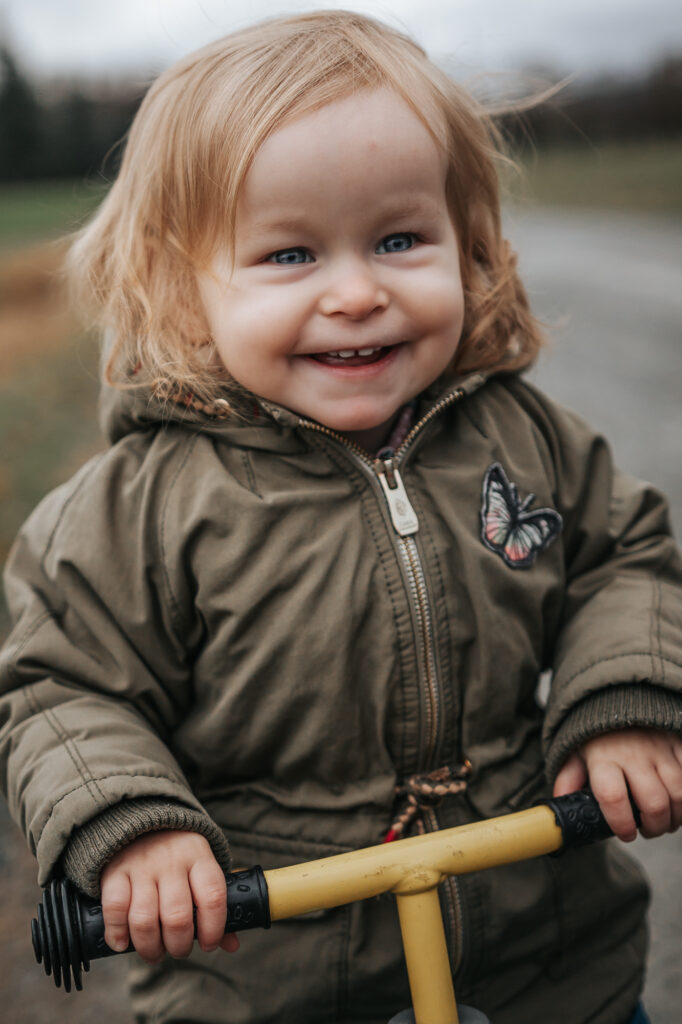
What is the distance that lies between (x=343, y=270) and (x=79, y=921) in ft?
3.08

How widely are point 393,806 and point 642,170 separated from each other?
24230 millimetres

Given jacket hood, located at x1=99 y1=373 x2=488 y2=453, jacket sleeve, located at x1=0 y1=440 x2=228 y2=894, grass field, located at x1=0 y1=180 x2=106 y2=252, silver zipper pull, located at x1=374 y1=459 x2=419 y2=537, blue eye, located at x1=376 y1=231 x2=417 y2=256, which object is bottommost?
grass field, located at x1=0 y1=180 x2=106 y2=252

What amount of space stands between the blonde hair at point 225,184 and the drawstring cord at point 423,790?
696 mm

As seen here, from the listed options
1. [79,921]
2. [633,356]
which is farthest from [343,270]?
[633,356]

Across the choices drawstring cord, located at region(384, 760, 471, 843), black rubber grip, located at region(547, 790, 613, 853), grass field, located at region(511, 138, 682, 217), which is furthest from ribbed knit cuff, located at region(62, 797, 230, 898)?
grass field, located at region(511, 138, 682, 217)

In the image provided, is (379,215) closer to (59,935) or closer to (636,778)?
(636,778)

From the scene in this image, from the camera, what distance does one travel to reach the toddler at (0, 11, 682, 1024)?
1.43 meters

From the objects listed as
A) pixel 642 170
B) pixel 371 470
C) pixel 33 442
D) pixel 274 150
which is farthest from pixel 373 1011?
pixel 642 170

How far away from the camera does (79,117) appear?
39.9 metres

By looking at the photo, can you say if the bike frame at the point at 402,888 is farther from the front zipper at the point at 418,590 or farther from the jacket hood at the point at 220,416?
the jacket hood at the point at 220,416

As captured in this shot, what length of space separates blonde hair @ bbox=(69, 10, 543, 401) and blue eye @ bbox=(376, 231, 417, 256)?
16 cm

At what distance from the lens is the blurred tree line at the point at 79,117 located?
31.9 m

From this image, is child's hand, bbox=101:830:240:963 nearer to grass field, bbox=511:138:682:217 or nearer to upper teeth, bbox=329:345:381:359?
upper teeth, bbox=329:345:381:359

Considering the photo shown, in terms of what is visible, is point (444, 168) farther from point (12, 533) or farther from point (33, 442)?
point (33, 442)
